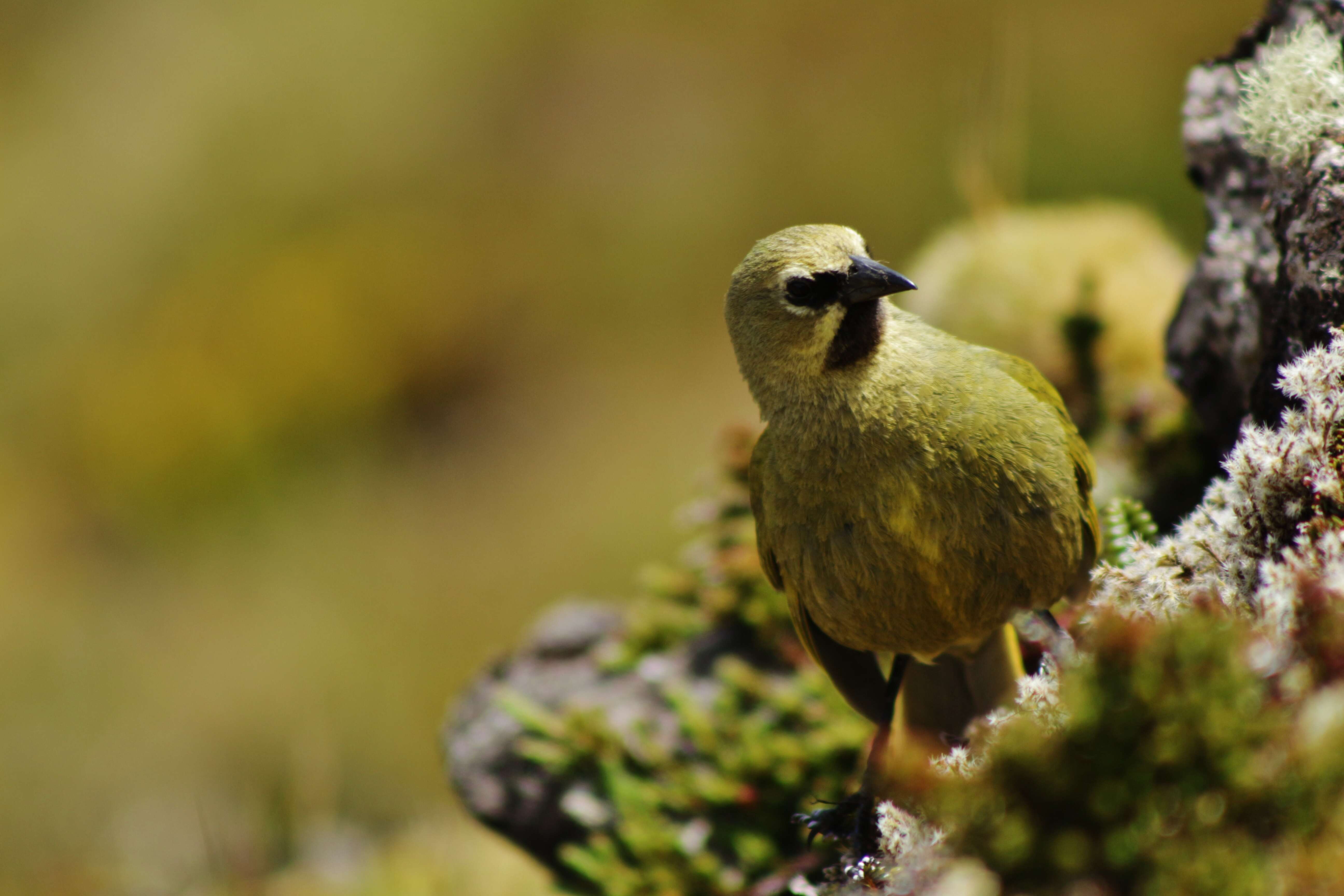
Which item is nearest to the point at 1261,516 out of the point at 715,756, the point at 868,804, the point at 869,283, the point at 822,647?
the point at 869,283

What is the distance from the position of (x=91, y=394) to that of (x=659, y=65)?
631cm

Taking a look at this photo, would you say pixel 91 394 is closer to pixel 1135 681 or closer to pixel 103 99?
pixel 103 99

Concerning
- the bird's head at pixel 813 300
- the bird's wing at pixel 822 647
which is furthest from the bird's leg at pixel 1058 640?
the bird's head at pixel 813 300

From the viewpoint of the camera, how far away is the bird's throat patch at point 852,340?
248 centimetres

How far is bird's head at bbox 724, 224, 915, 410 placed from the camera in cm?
245

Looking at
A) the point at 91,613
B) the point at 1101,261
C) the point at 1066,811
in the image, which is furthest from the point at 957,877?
the point at 91,613

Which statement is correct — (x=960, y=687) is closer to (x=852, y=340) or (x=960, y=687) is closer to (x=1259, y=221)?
(x=852, y=340)

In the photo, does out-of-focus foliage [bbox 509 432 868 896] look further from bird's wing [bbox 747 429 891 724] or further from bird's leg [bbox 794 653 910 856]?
bird's wing [bbox 747 429 891 724]

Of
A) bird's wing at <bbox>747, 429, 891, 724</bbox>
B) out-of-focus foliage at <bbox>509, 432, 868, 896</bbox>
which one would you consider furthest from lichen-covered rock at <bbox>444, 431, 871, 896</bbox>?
bird's wing at <bbox>747, 429, 891, 724</bbox>

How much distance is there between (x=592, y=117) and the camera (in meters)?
10.3

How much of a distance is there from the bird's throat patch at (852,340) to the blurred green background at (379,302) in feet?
18.7

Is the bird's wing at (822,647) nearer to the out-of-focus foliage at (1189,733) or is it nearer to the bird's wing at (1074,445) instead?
the out-of-focus foliage at (1189,733)

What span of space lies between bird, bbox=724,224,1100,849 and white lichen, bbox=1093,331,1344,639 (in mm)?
299

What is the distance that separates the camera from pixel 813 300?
2.47m
